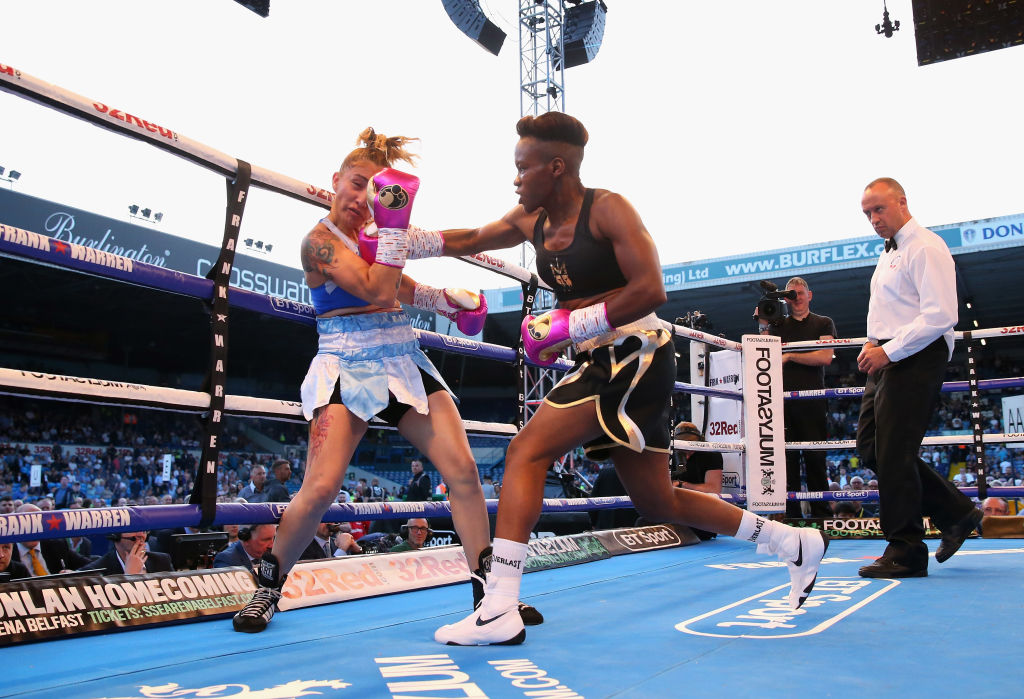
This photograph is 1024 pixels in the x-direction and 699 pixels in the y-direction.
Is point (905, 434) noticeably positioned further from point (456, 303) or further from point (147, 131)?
point (147, 131)

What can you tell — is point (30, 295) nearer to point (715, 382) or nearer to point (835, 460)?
point (715, 382)

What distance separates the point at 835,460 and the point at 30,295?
1721cm

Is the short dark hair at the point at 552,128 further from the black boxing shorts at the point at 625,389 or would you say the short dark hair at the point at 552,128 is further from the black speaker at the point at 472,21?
the black speaker at the point at 472,21

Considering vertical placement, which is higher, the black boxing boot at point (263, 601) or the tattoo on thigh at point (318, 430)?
the tattoo on thigh at point (318, 430)

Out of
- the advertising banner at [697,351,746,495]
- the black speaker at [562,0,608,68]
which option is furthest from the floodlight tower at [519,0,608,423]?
the advertising banner at [697,351,746,495]

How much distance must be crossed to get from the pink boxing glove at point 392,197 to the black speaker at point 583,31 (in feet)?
40.8

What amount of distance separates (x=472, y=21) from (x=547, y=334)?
1296 centimetres

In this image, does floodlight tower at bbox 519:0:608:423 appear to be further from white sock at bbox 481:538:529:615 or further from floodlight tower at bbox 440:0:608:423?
white sock at bbox 481:538:529:615

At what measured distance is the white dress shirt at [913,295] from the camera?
8.84ft

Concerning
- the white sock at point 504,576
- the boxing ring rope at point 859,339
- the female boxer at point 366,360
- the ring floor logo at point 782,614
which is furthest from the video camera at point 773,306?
the white sock at point 504,576

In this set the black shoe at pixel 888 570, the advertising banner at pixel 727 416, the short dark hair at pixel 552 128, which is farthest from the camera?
the advertising banner at pixel 727 416

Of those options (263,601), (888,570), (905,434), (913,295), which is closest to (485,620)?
(263,601)

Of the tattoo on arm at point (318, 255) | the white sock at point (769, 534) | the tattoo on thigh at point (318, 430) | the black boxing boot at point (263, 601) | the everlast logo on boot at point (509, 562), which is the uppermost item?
the tattoo on arm at point (318, 255)

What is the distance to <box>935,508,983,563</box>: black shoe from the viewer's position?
2869 mm
